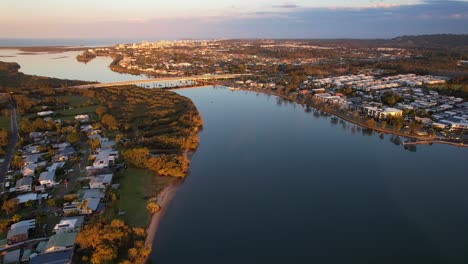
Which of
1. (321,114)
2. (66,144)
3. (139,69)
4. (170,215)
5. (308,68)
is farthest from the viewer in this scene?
(139,69)

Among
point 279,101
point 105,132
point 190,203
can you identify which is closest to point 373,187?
point 190,203

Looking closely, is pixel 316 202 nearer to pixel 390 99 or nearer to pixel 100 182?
pixel 100 182

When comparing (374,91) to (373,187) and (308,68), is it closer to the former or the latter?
(308,68)

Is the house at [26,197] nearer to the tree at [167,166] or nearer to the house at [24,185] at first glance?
the house at [24,185]

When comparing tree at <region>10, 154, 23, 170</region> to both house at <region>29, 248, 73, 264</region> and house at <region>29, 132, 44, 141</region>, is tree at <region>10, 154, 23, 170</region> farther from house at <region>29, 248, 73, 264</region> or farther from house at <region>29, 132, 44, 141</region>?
house at <region>29, 248, 73, 264</region>

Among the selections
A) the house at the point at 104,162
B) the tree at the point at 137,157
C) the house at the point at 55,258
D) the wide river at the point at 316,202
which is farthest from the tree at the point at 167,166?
the house at the point at 55,258

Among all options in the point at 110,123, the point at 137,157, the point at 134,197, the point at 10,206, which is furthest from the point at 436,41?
the point at 10,206
